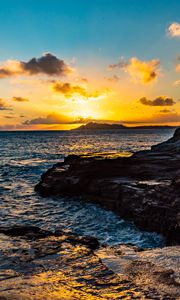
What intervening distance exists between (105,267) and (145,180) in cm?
1316

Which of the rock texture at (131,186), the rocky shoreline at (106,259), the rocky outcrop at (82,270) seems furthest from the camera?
the rock texture at (131,186)

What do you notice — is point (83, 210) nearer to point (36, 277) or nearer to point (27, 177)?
point (36, 277)

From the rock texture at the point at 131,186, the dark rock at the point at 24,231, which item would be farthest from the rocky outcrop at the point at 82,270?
the rock texture at the point at 131,186

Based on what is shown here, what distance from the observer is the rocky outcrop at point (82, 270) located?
7.70m

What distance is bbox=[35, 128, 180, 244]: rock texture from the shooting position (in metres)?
16.8

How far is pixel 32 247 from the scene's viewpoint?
1204 cm

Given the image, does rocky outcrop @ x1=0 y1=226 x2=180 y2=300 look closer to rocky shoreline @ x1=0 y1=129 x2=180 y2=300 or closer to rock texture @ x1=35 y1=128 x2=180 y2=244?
rocky shoreline @ x1=0 y1=129 x2=180 y2=300

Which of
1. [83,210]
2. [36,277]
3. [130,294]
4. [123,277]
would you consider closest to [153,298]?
[130,294]

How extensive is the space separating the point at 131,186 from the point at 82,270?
475 inches

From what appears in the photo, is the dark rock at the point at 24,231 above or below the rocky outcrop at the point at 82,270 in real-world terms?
below

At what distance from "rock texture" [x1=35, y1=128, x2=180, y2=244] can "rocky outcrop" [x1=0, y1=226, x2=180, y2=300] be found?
366cm

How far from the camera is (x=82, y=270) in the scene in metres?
9.57

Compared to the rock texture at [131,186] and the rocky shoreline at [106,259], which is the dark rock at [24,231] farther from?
the rock texture at [131,186]

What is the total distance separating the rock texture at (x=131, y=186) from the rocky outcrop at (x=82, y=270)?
3664mm
